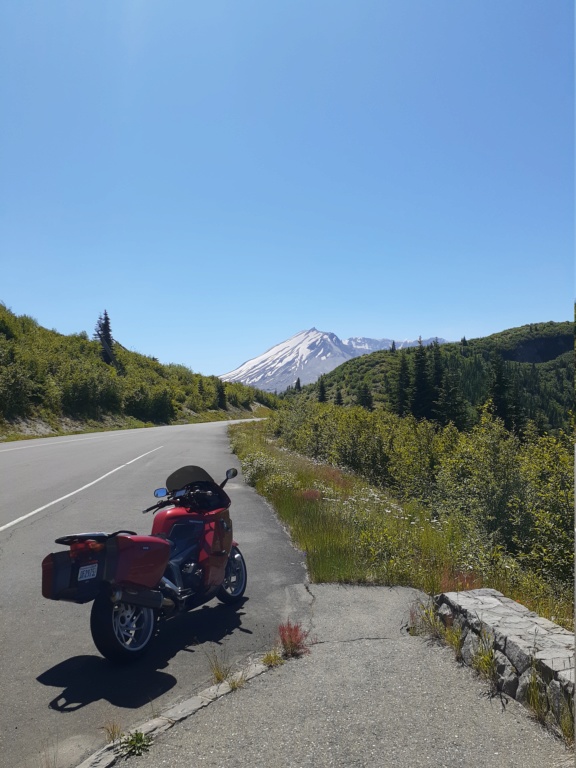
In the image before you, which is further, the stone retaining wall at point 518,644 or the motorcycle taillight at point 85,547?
the motorcycle taillight at point 85,547

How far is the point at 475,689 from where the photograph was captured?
4039 millimetres

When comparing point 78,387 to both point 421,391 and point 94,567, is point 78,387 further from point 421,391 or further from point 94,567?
point 94,567

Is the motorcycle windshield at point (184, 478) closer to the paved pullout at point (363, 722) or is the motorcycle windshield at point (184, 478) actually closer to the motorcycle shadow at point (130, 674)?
the motorcycle shadow at point (130, 674)

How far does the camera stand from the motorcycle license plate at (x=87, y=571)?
440cm

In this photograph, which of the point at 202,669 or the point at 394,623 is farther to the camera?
the point at 394,623

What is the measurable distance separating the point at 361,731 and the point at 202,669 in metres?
1.63

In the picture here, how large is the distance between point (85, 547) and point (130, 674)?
1139 mm

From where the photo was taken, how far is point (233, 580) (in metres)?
6.35

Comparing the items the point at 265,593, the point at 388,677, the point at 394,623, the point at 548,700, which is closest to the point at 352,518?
the point at 265,593

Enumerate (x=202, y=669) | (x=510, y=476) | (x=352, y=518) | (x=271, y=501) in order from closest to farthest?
(x=202, y=669) < (x=352, y=518) < (x=510, y=476) < (x=271, y=501)

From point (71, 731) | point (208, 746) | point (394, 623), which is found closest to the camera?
point (208, 746)

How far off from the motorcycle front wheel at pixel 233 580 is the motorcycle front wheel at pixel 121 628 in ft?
4.29

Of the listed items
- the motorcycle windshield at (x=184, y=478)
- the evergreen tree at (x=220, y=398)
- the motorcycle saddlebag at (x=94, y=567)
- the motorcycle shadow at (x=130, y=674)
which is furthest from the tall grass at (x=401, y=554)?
the evergreen tree at (x=220, y=398)

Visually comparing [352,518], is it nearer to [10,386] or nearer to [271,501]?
[271,501]
